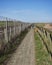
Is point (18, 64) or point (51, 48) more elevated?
point (51, 48)

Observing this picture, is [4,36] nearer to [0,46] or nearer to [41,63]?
[0,46]

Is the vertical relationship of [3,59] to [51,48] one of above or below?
below

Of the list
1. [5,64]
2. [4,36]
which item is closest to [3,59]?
[5,64]

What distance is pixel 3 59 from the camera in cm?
1012

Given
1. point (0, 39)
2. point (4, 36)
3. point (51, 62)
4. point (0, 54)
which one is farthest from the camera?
point (4, 36)

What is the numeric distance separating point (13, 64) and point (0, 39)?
4.36 metres

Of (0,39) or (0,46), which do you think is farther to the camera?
(0,39)

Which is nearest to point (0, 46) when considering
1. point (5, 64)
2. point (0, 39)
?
point (0, 39)

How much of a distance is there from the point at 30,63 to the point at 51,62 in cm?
104

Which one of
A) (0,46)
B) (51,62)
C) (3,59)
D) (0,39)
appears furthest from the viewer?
(0,39)

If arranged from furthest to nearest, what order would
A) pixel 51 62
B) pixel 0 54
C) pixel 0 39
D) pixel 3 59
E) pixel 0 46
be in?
pixel 0 39
pixel 0 46
pixel 0 54
pixel 3 59
pixel 51 62

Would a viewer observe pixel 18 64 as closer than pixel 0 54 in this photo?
Yes

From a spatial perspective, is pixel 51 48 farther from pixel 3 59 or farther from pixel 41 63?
pixel 3 59

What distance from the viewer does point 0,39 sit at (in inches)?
515
